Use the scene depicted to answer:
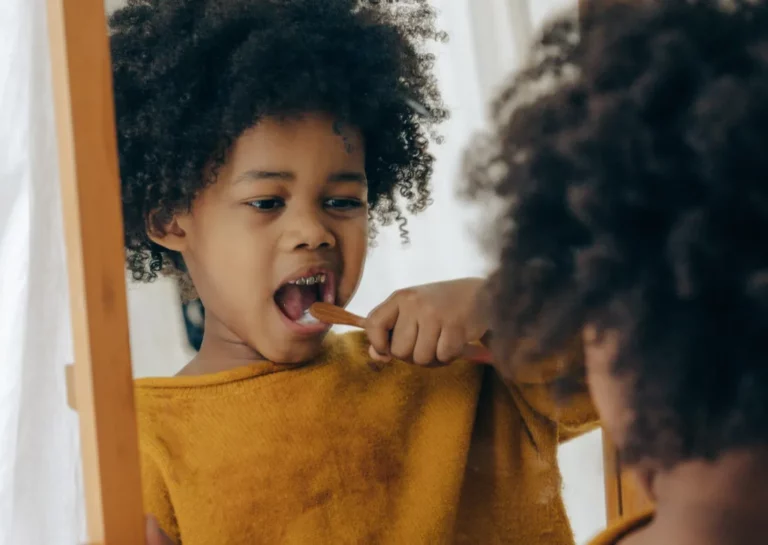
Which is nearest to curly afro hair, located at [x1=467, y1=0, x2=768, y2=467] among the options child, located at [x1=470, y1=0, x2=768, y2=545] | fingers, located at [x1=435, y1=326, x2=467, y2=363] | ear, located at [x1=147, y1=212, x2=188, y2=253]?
Result: child, located at [x1=470, y1=0, x2=768, y2=545]

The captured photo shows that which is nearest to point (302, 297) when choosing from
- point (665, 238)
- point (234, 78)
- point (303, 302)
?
point (303, 302)

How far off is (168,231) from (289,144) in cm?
10

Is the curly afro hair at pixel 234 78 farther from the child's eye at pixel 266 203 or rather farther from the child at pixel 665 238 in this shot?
the child at pixel 665 238

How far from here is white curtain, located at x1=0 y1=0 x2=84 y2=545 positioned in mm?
541

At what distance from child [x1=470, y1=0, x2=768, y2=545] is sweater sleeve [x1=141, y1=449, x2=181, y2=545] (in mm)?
276

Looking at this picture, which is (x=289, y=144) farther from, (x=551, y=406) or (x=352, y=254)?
(x=551, y=406)

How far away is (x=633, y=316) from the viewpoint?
0.97 feet

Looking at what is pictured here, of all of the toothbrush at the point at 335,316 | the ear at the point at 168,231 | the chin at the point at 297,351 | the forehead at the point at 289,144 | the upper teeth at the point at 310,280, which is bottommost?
the chin at the point at 297,351

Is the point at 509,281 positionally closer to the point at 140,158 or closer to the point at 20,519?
the point at 140,158

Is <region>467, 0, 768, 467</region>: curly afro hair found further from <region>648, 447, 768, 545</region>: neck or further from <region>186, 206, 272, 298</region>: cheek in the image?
<region>186, 206, 272, 298</region>: cheek

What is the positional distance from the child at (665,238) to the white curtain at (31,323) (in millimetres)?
325

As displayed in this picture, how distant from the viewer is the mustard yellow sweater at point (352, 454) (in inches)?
20.7

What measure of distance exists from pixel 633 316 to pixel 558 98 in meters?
0.08

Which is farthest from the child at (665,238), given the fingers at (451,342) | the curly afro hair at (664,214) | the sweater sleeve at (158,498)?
the sweater sleeve at (158,498)
